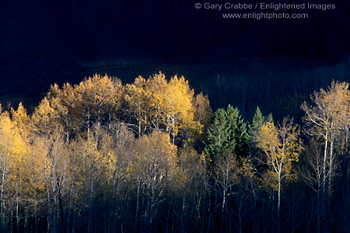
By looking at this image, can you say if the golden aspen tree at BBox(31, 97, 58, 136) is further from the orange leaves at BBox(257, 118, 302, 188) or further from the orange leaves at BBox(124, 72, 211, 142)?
the orange leaves at BBox(257, 118, 302, 188)

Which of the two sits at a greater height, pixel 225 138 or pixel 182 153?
pixel 225 138

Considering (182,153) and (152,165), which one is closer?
(152,165)

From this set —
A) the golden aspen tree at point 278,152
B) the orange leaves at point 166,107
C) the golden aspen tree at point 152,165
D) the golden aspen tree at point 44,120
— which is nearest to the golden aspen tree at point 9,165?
the golden aspen tree at point 44,120

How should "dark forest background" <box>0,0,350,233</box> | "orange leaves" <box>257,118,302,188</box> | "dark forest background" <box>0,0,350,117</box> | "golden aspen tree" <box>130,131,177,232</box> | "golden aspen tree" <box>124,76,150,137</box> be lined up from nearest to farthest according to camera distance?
"dark forest background" <box>0,0,350,233</box> < "golden aspen tree" <box>130,131,177,232</box> < "orange leaves" <box>257,118,302,188</box> < "golden aspen tree" <box>124,76,150,137</box> < "dark forest background" <box>0,0,350,117</box>

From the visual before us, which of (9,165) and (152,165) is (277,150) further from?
(9,165)

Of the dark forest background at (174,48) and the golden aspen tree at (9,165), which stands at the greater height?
the dark forest background at (174,48)

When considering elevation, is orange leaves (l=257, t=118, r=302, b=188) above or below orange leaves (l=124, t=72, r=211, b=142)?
below

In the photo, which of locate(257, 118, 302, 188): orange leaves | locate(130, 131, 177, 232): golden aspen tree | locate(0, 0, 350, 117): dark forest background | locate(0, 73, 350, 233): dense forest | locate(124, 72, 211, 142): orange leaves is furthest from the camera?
locate(0, 0, 350, 117): dark forest background

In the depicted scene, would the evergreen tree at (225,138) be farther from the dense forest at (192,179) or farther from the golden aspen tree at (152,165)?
the golden aspen tree at (152,165)

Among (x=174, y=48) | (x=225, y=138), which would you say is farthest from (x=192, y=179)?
(x=174, y=48)

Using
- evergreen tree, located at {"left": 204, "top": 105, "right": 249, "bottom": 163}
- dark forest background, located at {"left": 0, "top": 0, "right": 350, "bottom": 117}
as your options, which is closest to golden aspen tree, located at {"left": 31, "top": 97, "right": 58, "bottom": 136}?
evergreen tree, located at {"left": 204, "top": 105, "right": 249, "bottom": 163}

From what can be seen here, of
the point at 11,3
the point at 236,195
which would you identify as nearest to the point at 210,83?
the point at 236,195

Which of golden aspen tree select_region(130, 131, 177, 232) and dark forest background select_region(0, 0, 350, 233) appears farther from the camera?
golden aspen tree select_region(130, 131, 177, 232)

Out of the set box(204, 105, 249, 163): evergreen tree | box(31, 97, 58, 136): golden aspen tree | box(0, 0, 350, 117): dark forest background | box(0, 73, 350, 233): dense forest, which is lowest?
box(0, 73, 350, 233): dense forest
